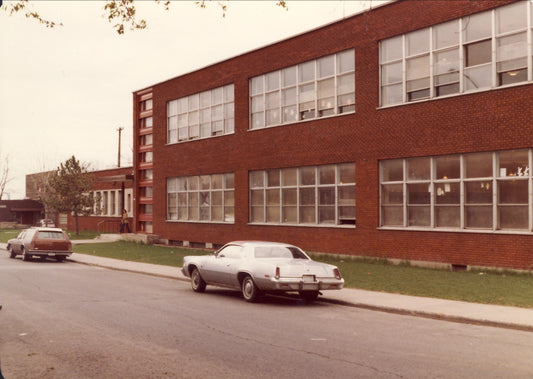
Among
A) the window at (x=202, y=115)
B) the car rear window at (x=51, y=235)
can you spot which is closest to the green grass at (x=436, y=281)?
the car rear window at (x=51, y=235)

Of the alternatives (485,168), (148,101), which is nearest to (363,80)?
(485,168)

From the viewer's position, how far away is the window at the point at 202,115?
33.5 metres

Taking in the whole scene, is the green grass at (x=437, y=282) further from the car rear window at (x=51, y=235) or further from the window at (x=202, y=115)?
the window at (x=202, y=115)

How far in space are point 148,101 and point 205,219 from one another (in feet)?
37.9

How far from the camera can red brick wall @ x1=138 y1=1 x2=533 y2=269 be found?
20172mm

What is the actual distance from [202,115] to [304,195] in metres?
10.2

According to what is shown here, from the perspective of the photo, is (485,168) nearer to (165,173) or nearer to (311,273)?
(311,273)

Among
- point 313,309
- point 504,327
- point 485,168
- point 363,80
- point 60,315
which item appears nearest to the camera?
point 504,327

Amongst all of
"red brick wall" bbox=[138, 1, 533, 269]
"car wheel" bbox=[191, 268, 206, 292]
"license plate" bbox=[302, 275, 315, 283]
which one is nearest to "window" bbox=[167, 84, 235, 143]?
"red brick wall" bbox=[138, 1, 533, 269]

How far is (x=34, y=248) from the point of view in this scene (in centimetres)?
2784

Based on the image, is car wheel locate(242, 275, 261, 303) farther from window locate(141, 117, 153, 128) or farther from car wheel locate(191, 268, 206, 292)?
window locate(141, 117, 153, 128)

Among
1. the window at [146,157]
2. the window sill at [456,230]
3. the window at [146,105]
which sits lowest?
the window sill at [456,230]

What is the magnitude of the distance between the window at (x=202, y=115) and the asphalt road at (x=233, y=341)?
19550 millimetres

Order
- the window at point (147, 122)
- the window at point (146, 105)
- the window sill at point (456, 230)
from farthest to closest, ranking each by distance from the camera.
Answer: the window at point (147, 122), the window at point (146, 105), the window sill at point (456, 230)
